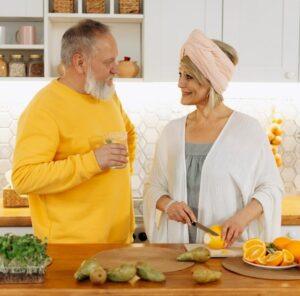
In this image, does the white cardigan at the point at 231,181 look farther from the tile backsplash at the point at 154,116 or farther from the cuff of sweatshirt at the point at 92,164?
the tile backsplash at the point at 154,116

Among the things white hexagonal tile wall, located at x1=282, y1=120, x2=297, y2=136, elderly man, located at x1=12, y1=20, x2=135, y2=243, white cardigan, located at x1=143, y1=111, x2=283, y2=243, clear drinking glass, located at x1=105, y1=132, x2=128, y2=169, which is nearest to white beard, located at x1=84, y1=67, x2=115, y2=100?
elderly man, located at x1=12, y1=20, x2=135, y2=243

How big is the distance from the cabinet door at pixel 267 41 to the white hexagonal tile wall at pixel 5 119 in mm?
1352

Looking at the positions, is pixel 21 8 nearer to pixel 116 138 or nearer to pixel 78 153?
pixel 78 153

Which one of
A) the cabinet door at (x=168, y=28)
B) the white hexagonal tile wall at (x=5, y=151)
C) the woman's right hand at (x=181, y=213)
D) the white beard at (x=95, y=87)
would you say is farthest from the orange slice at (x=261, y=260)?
the white hexagonal tile wall at (x=5, y=151)

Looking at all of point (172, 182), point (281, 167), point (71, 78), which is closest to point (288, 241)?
point (172, 182)

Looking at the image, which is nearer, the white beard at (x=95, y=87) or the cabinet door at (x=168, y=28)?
the white beard at (x=95, y=87)

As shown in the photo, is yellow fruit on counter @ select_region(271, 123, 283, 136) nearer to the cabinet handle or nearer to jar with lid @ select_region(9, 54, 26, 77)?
the cabinet handle

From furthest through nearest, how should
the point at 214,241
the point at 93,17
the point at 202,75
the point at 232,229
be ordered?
the point at 93,17 → the point at 202,75 → the point at 232,229 → the point at 214,241

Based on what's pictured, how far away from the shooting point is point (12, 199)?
122 inches

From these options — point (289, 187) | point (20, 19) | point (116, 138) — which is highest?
point (20, 19)

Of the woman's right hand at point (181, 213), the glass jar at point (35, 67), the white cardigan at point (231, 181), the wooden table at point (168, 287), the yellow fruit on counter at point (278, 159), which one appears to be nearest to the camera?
the wooden table at point (168, 287)

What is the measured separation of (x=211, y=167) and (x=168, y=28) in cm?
119

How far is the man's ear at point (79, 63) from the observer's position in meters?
2.28

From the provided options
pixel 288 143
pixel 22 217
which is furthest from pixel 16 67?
pixel 288 143
